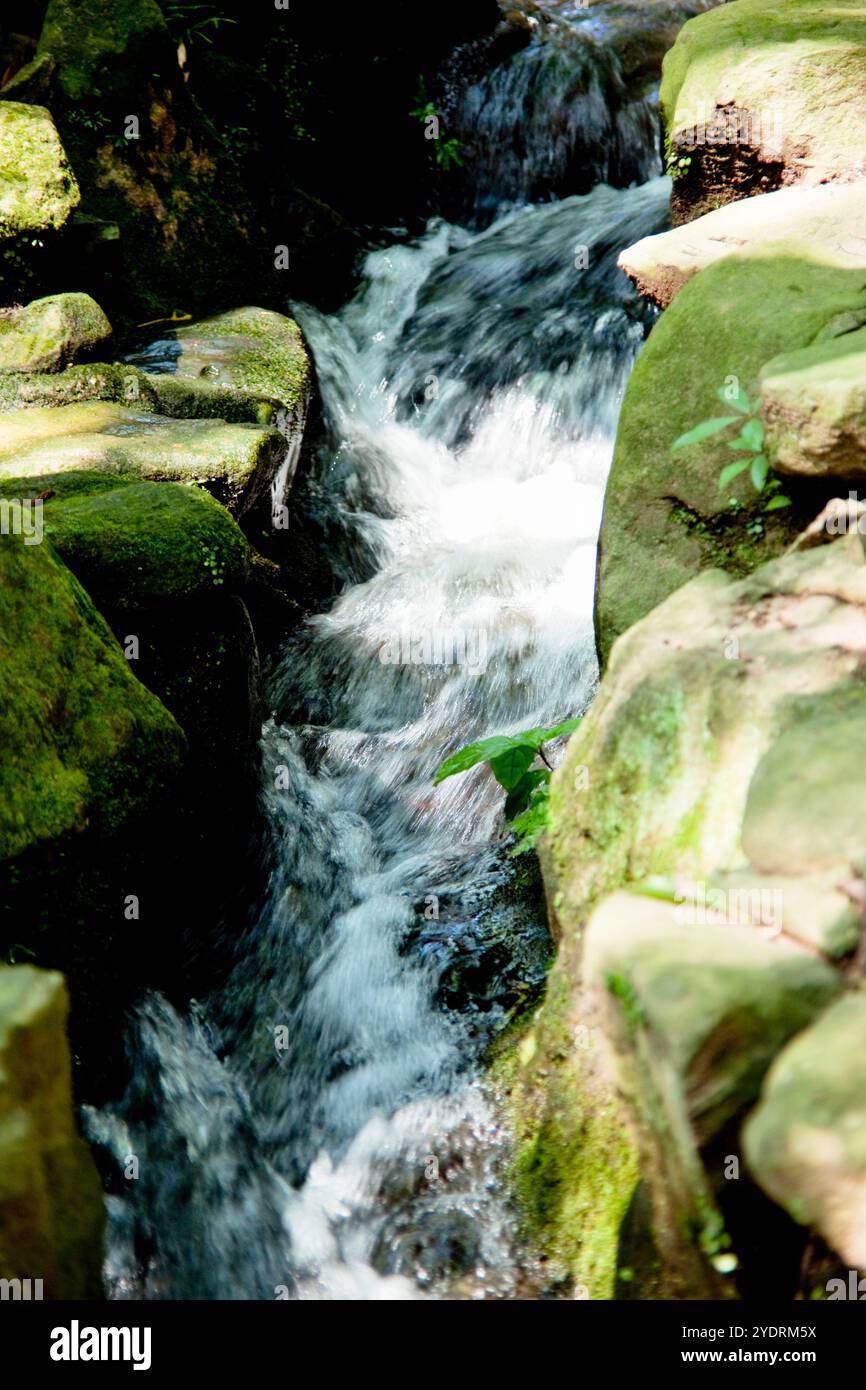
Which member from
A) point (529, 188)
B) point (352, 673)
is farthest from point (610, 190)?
point (352, 673)

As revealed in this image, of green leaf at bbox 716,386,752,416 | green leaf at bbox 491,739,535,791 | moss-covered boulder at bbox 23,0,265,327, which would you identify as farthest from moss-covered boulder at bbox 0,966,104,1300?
moss-covered boulder at bbox 23,0,265,327

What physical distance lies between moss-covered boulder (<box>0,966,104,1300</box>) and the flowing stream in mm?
945

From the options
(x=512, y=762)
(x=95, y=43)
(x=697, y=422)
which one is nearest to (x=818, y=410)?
(x=697, y=422)

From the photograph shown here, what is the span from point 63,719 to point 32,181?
425 cm

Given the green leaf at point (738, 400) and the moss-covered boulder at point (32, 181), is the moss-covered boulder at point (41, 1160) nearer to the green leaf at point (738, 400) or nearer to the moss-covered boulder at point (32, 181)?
the green leaf at point (738, 400)

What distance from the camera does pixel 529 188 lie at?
10586mm

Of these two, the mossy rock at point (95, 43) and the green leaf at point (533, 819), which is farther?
the mossy rock at point (95, 43)

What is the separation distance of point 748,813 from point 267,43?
9.54m

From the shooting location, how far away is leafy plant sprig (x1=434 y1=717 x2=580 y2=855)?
392cm

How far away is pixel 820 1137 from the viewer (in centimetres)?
176

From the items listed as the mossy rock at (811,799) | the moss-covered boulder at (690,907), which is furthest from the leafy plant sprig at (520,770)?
the mossy rock at (811,799)

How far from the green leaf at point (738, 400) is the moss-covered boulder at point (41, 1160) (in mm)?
2608

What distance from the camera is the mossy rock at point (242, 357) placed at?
21.9 feet
